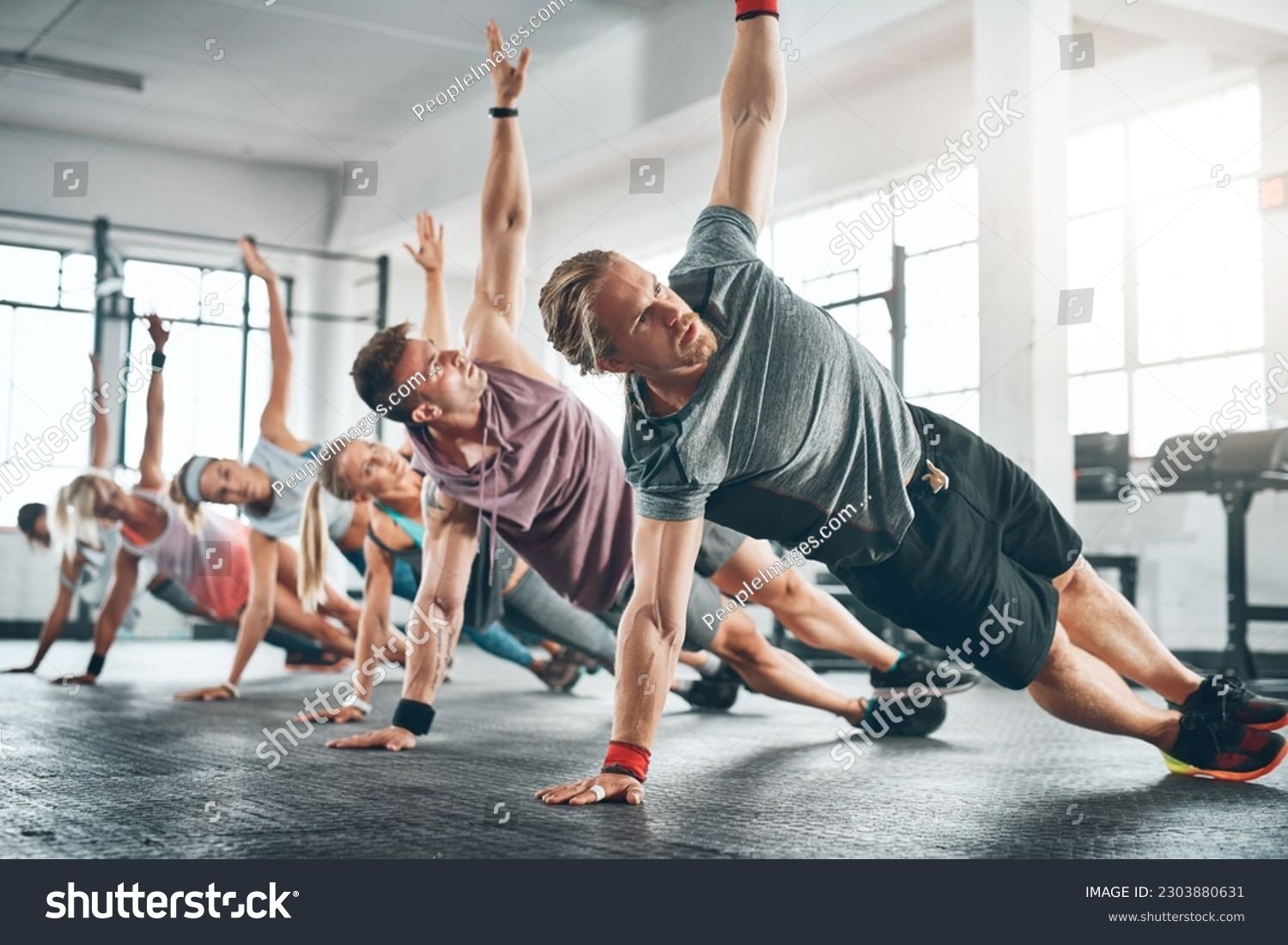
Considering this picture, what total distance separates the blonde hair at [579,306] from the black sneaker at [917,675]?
1.36 m

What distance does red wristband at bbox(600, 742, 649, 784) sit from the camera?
5.58ft

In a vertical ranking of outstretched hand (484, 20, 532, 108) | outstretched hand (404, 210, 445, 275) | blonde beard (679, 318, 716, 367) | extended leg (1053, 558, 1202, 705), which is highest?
outstretched hand (484, 20, 532, 108)

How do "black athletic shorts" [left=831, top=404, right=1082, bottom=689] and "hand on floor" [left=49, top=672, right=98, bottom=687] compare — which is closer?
"black athletic shorts" [left=831, top=404, right=1082, bottom=689]

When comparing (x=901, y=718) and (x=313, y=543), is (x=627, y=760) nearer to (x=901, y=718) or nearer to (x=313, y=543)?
(x=901, y=718)

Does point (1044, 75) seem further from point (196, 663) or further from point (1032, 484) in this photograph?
point (196, 663)

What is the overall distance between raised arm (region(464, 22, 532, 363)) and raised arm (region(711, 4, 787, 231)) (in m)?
0.71

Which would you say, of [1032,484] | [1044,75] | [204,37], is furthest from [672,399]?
[204,37]


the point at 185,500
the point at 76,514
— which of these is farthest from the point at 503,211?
the point at 76,514

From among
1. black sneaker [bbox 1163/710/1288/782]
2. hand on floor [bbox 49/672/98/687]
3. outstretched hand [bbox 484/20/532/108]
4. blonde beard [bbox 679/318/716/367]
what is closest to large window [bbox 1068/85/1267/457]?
black sneaker [bbox 1163/710/1288/782]

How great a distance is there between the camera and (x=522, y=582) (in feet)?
10.0

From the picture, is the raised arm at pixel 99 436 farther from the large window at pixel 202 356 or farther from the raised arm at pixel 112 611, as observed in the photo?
the large window at pixel 202 356

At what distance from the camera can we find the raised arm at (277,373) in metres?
3.87

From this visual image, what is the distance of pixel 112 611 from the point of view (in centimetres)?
439

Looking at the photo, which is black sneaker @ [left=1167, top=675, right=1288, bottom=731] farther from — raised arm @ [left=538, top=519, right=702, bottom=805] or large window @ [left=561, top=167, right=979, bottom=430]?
large window @ [left=561, top=167, right=979, bottom=430]
